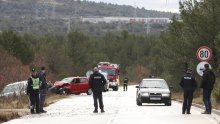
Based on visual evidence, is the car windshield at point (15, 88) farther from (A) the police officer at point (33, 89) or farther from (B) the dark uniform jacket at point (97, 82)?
(B) the dark uniform jacket at point (97, 82)

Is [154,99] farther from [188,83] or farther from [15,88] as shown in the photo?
[15,88]

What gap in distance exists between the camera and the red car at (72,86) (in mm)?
57406

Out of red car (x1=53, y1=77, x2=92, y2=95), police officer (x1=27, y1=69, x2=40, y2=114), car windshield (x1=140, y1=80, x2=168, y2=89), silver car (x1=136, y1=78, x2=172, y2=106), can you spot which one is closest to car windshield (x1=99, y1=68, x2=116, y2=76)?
red car (x1=53, y1=77, x2=92, y2=95)

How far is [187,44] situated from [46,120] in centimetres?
2697

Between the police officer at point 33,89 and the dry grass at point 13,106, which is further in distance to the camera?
the police officer at point 33,89

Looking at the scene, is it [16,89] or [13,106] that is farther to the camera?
[16,89]

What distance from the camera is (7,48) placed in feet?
287

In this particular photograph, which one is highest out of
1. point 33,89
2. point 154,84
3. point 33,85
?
point 33,85

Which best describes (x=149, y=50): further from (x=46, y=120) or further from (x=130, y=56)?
(x=46, y=120)

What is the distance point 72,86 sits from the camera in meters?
58.5

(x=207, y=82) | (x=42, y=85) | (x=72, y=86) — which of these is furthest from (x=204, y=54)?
(x=72, y=86)

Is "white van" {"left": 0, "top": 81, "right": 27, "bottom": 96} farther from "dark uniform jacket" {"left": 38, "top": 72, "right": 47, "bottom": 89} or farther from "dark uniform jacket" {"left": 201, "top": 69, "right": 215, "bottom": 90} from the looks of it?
"dark uniform jacket" {"left": 201, "top": 69, "right": 215, "bottom": 90}

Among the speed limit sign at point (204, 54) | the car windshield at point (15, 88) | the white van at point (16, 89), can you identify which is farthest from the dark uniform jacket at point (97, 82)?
the car windshield at point (15, 88)

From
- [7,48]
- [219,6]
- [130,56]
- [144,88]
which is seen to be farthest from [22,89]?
[130,56]
